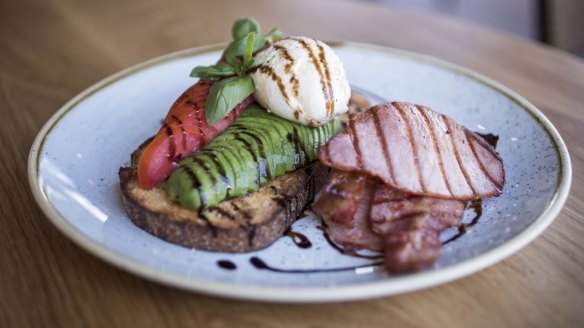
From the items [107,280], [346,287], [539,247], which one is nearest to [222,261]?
[107,280]

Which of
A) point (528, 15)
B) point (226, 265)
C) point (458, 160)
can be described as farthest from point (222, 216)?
point (528, 15)

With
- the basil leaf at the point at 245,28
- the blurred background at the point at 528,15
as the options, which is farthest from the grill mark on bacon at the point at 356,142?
the blurred background at the point at 528,15

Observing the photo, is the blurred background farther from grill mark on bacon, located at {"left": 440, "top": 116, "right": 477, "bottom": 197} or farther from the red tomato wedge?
the red tomato wedge

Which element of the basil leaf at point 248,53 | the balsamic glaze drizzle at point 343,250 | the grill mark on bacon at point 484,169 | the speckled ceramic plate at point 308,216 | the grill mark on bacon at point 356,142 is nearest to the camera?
the speckled ceramic plate at point 308,216

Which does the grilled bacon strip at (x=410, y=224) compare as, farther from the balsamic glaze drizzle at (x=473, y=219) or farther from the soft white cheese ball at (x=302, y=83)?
the soft white cheese ball at (x=302, y=83)

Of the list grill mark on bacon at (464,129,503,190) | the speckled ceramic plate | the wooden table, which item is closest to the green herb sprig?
the speckled ceramic plate

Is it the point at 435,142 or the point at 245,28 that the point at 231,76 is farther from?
the point at 435,142

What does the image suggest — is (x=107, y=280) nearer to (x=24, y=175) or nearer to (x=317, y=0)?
(x=24, y=175)
